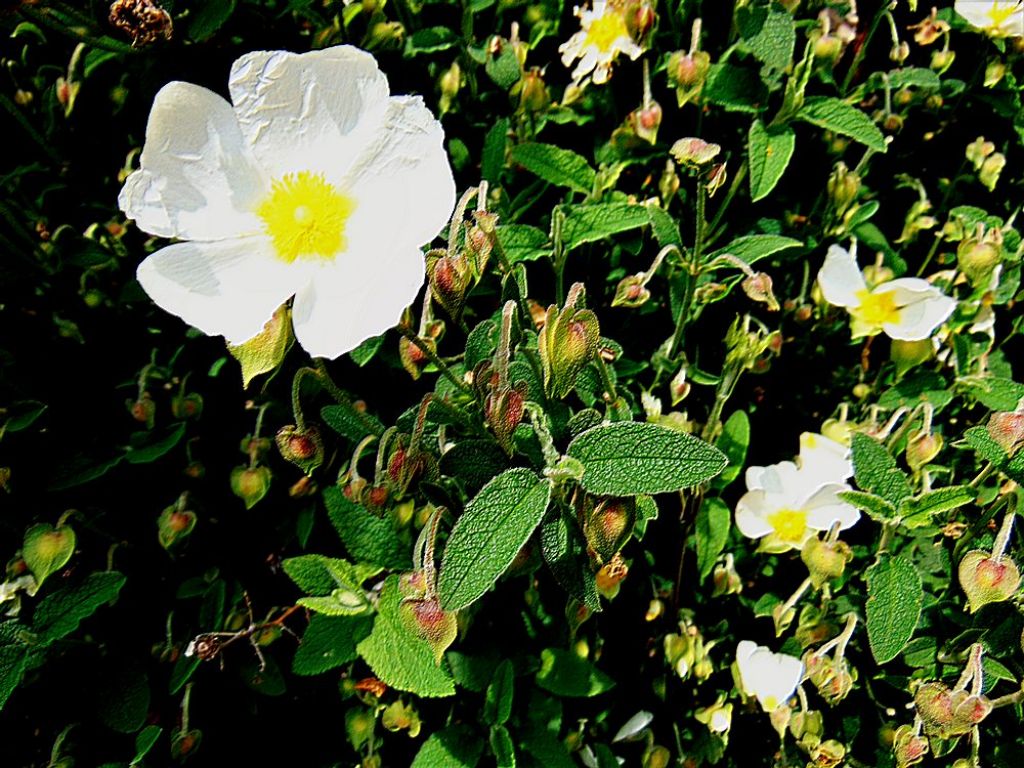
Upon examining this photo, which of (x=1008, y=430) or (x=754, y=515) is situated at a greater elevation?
(x=1008, y=430)

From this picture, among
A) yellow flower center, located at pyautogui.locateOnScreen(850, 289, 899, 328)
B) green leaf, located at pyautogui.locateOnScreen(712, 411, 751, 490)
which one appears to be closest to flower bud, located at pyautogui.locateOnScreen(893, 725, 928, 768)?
green leaf, located at pyautogui.locateOnScreen(712, 411, 751, 490)

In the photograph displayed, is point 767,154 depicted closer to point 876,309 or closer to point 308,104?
point 876,309

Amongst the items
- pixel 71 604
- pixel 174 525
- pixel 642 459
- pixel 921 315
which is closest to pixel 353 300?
pixel 642 459

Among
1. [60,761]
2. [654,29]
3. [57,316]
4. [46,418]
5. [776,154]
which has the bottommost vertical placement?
[60,761]

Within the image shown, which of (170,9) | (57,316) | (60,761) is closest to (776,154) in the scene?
(170,9)

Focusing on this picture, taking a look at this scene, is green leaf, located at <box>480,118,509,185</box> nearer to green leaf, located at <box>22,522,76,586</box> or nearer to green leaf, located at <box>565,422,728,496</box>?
green leaf, located at <box>565,422,728,496</box>

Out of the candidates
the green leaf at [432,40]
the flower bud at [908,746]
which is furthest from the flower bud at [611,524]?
the green leaf at [432,40]

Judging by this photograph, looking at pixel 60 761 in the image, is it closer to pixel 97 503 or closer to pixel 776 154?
pixel 97 503
